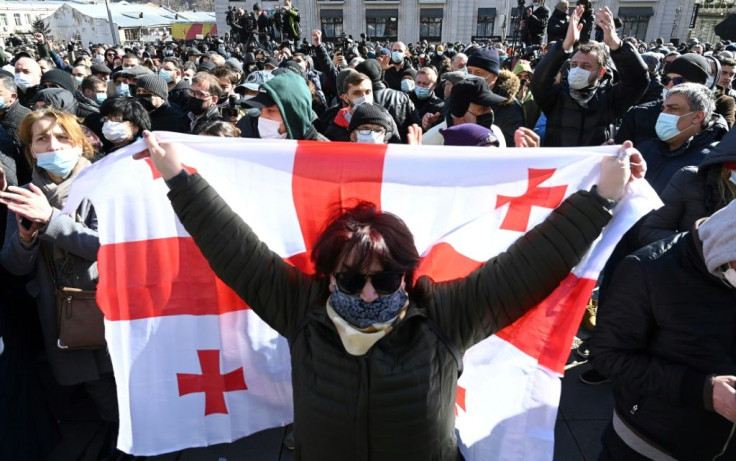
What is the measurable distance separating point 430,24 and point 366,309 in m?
45.0

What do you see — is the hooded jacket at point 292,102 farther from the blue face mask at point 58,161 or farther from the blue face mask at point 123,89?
the blue face mask at point 123,89

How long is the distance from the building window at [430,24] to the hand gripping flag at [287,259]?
4358 centimetres

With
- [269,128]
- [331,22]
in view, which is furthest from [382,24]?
[269,128]

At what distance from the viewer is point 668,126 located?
2852 mm

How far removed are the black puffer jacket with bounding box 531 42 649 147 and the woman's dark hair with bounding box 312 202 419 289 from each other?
111 inches

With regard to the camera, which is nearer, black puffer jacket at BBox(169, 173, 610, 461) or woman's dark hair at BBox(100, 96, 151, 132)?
black puffer jacket at BBox(169, 173, 610, 461)

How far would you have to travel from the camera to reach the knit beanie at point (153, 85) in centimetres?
464

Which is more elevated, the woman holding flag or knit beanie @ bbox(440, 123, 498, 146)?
knit beanie @ bbox(440, 123, 498, 146)

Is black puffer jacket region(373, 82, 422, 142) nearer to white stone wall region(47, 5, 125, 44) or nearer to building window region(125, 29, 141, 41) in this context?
white stone wall region(47, 5, 125, 44)

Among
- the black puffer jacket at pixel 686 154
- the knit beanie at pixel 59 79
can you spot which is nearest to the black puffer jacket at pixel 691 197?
the black puffer jacket at pixel 686 154

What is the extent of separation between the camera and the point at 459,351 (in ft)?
4.81

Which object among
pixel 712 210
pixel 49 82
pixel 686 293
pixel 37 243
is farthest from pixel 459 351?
pixel 49 82

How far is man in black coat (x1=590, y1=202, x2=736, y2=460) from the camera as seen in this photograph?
1.47 meters

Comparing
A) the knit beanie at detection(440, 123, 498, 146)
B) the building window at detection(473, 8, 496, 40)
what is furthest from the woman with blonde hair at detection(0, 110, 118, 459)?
the building window at detection(473, 8, 496, 40)
